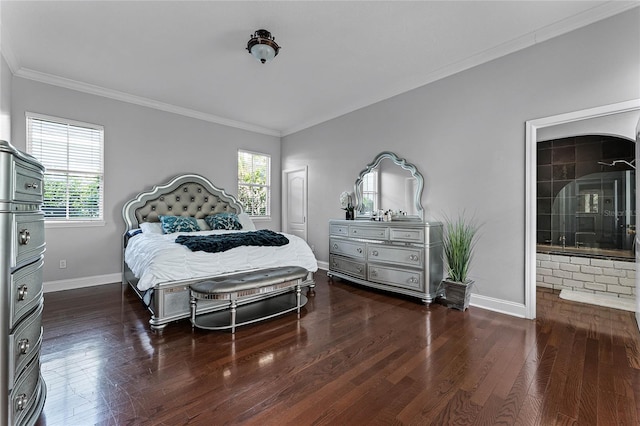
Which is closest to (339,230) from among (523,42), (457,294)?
(457,294)

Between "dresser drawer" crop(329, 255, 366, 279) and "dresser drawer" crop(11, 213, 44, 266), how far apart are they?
3.25 meters

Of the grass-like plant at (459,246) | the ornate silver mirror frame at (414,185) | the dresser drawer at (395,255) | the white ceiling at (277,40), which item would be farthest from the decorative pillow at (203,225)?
the grass-like plant at (459,246)

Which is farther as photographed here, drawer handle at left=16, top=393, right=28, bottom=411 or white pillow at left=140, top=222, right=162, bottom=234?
white pillow at left=140, top=222, right=162, bottom=234

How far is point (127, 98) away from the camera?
4.34 m

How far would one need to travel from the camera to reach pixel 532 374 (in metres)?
1.89

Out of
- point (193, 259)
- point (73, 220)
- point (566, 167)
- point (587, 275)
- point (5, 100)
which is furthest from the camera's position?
point (566, 167)

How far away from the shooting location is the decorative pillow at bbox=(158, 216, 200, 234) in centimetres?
417

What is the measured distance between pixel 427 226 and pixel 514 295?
44.1 inches

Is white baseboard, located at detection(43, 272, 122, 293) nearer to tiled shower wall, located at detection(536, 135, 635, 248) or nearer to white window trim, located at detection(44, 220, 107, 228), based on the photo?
white window trim, located at detection(44, 220, 107, 228)

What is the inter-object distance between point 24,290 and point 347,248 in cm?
339

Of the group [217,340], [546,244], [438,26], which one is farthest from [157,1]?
[546,244]

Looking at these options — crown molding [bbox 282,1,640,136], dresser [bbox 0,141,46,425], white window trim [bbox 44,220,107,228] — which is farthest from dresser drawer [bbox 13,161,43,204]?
crown molding [bbox 282,1,640,136]

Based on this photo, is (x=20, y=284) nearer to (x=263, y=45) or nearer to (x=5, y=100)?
(x=263, y=45)

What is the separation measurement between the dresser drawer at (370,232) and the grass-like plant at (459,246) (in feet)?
2.39
